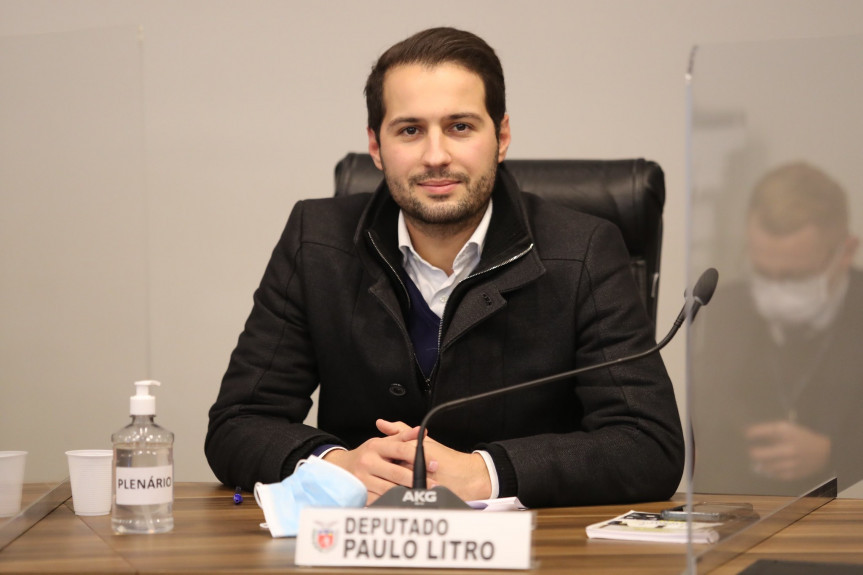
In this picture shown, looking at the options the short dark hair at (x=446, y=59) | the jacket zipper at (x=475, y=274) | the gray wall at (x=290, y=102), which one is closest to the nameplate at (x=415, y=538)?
the jacket zipper at (x=475, y=274)

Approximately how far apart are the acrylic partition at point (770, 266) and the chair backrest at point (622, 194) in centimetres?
75

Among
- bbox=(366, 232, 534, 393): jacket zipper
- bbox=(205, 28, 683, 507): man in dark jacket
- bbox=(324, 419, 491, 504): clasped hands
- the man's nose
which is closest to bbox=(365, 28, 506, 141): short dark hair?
bbox=(205, 28, 683, 507): man in dark jacket

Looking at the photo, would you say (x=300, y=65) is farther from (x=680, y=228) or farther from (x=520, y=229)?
(x=520, y=229)

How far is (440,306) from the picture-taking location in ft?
5.95

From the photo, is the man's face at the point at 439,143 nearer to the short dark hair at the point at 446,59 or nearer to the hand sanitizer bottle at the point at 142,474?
the short dark hair at the point at 446,59

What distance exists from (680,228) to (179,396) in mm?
1469

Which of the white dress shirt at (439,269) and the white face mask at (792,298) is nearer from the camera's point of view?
the white face mask at (792,298)

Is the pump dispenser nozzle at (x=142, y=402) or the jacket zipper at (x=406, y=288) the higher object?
the jacket zipper at (x=406, y=288)

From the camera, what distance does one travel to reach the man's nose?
70.2 inches

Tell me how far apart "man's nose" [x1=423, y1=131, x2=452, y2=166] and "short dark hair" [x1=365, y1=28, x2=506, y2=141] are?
125 millimetres

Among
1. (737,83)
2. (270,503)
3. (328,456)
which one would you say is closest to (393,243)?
(328,456)

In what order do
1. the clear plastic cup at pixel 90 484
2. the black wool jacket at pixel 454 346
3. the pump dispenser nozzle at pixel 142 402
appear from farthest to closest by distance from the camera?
the black wool jacket at pixel 454 346 → the clear plastic cup at pixel 90 484 → the pump dispenser nozzle at pixel 142 402

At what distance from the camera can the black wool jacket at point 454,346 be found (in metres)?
1.61

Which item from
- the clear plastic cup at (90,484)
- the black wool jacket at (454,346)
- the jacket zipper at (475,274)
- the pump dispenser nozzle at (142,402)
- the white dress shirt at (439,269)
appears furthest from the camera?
the white dress shirt at (439,269)
